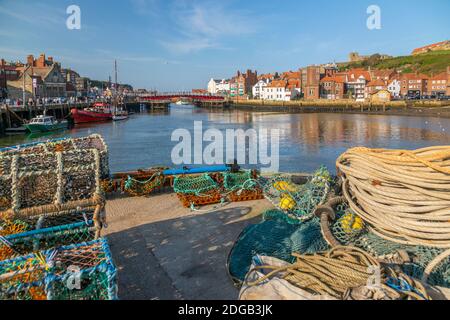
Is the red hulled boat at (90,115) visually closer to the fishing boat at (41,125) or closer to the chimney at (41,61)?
the fishing boat at (41,125)

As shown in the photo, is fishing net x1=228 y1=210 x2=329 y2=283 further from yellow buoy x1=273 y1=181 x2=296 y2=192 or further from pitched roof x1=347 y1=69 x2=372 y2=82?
pitched roof x1=347 y1=69 x2=372 y2=82

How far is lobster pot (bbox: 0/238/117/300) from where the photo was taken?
2465mm

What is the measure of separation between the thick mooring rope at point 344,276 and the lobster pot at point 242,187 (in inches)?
149

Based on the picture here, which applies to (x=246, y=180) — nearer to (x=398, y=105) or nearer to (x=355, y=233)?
(x=355, y=233)

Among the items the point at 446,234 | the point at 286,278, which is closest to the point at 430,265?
the point at 446,234

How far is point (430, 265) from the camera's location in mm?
3010

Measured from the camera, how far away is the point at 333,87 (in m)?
76.9

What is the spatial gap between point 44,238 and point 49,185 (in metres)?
1.42

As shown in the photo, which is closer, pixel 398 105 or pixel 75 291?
pixel 75 291

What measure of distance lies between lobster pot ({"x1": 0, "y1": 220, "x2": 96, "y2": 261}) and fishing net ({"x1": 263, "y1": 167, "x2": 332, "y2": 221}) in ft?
8.67

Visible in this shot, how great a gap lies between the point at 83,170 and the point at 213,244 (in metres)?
2.05

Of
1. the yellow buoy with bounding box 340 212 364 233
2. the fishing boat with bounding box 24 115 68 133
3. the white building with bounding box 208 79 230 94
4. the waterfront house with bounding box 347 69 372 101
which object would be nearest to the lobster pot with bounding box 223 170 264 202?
the yellow buoy with bounding box 340 212 364 233

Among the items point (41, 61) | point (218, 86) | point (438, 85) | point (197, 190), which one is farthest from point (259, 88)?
point (197, 190)

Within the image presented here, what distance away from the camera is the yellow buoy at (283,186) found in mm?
5587
